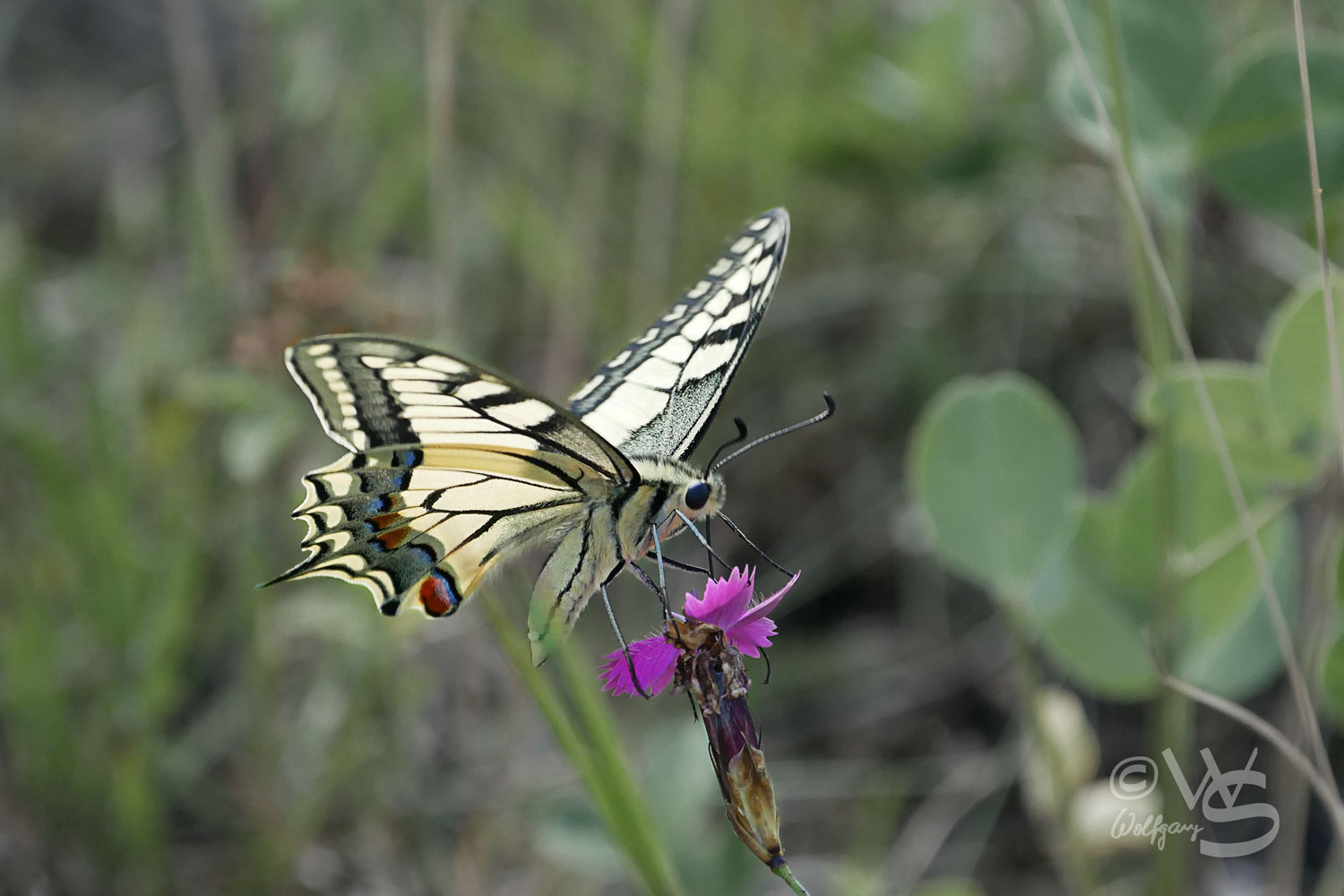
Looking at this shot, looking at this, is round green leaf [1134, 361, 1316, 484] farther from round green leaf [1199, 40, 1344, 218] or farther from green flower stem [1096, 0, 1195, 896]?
round green leaf [1199, 40, 1344, 218]

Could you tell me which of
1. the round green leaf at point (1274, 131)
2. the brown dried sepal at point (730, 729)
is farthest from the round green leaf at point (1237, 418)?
the brown dried sepal at point (730, 729)

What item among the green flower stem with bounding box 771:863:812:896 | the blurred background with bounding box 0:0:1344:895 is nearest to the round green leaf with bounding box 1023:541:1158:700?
the blurred background with bounding box 0:0:1344:895

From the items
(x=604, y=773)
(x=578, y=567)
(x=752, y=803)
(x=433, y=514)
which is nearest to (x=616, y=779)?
(x=604, y=773)

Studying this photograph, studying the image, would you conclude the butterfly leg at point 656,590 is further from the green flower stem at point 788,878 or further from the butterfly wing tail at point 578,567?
the green flower stem at point 788,878

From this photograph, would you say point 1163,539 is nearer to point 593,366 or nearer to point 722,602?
point 722,602

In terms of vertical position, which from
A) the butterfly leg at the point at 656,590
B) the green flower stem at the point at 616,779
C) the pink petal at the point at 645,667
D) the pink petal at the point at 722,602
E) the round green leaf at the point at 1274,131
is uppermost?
the round green leaf at the point at 1274,131
